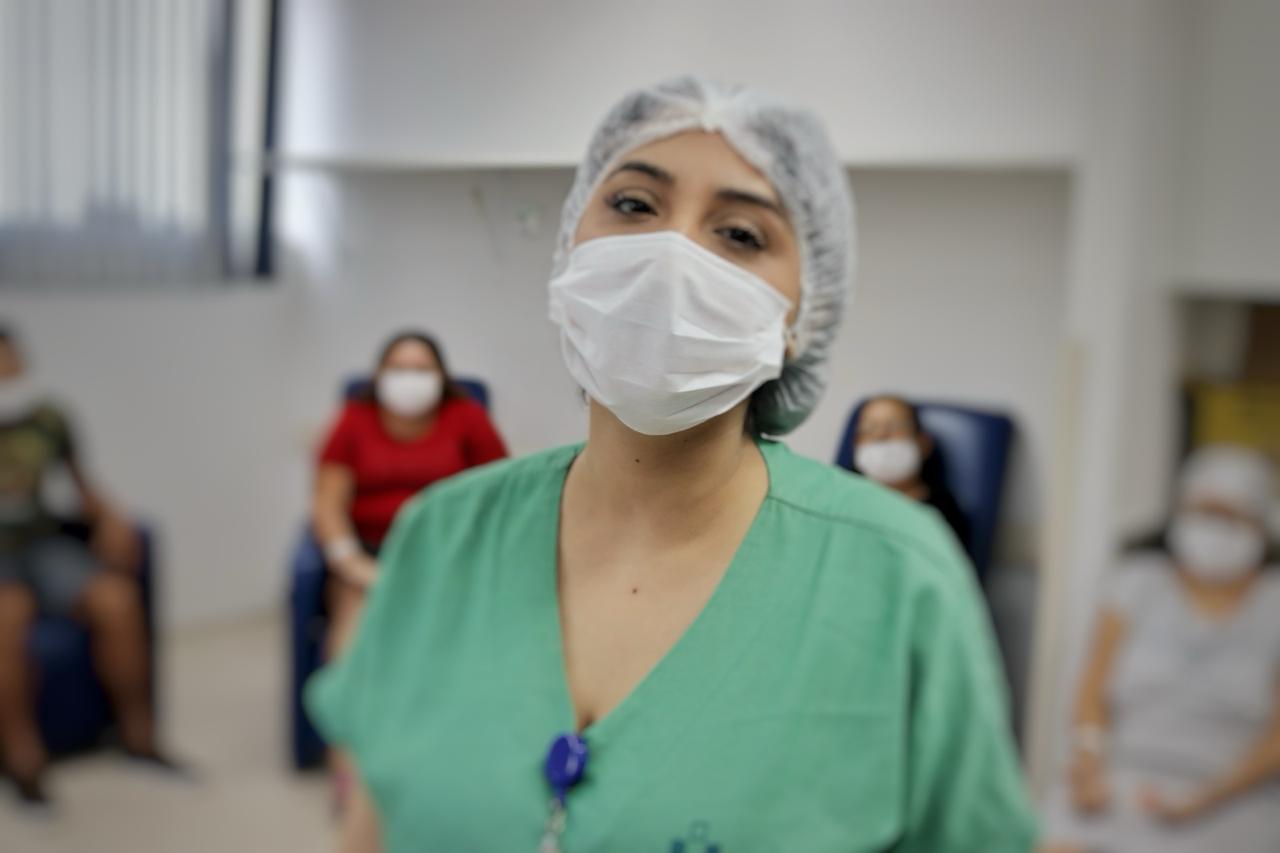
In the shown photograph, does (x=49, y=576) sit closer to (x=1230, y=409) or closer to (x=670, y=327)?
(x=670, y=327)

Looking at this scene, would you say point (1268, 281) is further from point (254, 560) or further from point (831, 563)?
point (254, 560)

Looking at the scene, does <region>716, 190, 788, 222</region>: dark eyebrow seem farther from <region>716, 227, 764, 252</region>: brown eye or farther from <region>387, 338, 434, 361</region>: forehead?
<region>387, 338, 434, 361</region>: forehead

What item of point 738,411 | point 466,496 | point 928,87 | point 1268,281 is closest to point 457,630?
point 466,496

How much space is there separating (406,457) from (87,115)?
325mm

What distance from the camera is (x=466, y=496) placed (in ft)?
1.62

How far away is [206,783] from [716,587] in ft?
1.38

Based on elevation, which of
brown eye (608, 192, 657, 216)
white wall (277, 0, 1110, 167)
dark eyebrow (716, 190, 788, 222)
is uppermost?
white wall (277, 0, 1110, 167)

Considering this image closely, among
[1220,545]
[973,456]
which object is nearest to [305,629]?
[973,456]

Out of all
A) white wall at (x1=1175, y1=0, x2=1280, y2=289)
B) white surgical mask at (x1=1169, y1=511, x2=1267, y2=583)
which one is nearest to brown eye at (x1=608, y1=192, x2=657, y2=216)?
white wall at (x1=1175, y1=0, x2=1280, y2=289)

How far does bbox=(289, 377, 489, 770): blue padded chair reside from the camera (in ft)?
1.92

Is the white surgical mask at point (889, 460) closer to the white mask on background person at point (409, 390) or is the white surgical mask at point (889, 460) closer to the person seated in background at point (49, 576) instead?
the white mask on background person at point (409, 390)

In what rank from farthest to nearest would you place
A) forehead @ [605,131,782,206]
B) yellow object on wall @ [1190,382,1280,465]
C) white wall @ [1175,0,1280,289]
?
1. yellow object on wall @ [1190,382,1280,465]
2. white wall @ [1175,0,1280,289]
3. forehead @ [605,131,782,206]

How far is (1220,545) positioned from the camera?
3.11 feet

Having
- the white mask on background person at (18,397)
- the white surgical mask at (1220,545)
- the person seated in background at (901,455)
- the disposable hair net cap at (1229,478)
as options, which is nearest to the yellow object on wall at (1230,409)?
the disposable hair net cap at (1229,478)
